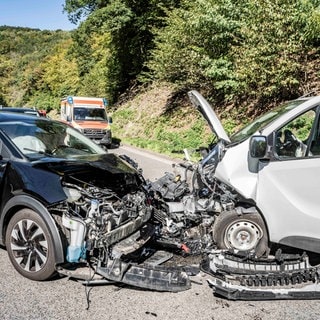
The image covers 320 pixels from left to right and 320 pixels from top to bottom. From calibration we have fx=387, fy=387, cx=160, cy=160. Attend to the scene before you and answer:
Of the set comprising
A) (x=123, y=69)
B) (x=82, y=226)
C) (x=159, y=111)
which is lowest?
(x=82, y=226)

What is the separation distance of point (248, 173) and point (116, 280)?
1.87m

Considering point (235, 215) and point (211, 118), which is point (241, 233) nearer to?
point (235, 215)

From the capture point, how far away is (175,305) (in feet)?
11.6

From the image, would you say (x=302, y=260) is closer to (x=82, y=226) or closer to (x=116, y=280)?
(x=116, y=280)

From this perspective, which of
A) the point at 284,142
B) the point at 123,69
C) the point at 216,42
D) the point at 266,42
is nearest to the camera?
the point at 284,142

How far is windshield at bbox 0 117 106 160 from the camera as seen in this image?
15.9 feet

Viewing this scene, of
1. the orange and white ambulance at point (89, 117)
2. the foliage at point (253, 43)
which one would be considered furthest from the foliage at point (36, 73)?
the foliage at point (253, 43)

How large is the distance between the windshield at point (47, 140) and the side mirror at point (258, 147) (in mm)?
2319

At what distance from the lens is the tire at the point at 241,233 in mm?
4473

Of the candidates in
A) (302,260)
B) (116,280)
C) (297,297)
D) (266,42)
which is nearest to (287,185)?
(302,260)

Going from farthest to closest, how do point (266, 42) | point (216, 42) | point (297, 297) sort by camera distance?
point (216, 42) → point (266, 42) → point (297, 297)

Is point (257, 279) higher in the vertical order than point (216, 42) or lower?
lower

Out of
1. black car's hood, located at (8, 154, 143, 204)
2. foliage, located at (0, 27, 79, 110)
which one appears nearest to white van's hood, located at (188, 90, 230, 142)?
black car's hood, located at (8, 154, 143, 204)

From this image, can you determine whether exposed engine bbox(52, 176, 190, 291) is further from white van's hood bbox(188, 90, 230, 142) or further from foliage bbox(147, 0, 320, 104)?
foliage bbox(147, 0, 320, 104)
